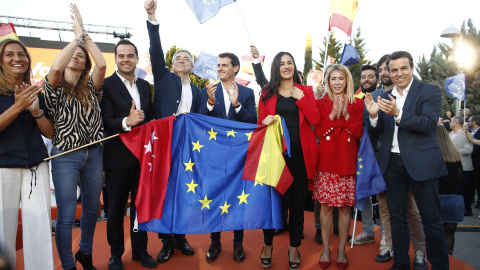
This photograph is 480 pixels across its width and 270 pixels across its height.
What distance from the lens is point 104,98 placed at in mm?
3477

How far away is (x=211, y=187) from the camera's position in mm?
3553

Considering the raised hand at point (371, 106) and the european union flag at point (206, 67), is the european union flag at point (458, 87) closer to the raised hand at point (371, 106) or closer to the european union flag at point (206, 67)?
the european union flag at point (206, 67)

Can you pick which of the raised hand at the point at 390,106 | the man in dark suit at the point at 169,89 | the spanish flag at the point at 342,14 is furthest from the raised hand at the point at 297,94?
the spanish flag at the point at 342,14

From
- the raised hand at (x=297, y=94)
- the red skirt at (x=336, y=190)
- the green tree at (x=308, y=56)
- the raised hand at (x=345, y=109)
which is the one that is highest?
the green tree at (x=308, y=56)

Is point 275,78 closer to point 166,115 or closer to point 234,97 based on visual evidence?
point 234,97

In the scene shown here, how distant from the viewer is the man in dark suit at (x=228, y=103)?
379 cm

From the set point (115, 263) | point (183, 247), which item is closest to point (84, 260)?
point (115, 263)

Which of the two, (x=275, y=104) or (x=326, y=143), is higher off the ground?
(x=275, y=104)

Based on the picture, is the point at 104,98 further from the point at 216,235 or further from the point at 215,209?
the point at 216,235

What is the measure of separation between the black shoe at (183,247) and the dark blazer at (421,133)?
2598mm

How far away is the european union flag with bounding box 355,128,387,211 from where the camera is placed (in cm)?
345

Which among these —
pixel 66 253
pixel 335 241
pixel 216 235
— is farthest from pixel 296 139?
pixel 66 253

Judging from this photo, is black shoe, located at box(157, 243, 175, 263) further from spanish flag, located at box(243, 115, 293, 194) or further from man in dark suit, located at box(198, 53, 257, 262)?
spanish flag, located at box(243, 115, 293, 194)

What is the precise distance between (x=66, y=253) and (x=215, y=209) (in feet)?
4.86
